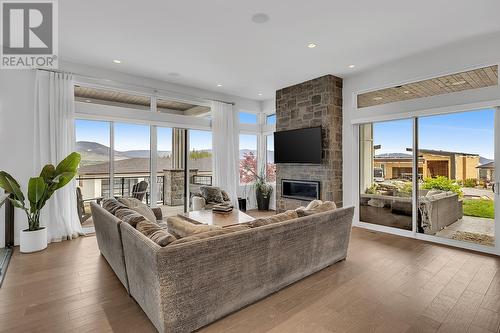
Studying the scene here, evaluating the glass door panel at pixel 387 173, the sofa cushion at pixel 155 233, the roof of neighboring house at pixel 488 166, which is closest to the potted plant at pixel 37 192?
the sofa cushion at pixel 155 233

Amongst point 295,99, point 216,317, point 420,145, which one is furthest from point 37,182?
point 420,145

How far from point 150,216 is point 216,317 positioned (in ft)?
6.86

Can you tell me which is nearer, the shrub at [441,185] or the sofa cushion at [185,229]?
the sofa cushion at [185,229]

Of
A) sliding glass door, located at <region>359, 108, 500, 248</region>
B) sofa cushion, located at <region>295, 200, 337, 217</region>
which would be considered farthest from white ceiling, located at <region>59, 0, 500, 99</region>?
sofa cushion, located at <region>295, 200, 337, 217</region>

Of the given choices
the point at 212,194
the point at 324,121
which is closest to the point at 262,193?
the point at 212,194

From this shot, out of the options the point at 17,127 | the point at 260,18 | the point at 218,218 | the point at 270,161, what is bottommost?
the point at 218,218

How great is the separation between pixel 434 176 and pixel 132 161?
5.95 m

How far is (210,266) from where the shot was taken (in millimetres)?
2143

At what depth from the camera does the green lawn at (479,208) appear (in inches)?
159

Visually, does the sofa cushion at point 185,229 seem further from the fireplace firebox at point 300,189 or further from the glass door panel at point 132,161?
the fireplace firebox at point 300,189

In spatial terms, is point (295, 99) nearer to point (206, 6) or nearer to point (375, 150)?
point (375, 150)

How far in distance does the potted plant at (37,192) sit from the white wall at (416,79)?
5.29m

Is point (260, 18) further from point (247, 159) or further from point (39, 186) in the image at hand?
point (247, 159)

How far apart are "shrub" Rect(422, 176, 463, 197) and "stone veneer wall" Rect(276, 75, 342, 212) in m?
1.64
